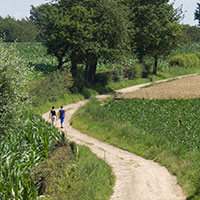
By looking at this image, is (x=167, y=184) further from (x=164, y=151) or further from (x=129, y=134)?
(x=129, y=134)

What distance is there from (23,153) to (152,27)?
40.9m

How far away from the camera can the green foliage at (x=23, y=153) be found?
45.3ft

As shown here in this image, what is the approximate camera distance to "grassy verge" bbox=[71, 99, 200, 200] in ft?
65.4

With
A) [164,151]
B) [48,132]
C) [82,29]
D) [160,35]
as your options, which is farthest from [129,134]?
[160,35]

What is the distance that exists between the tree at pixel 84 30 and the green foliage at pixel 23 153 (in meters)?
19.5

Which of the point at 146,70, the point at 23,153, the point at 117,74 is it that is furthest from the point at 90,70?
the point at 23,153

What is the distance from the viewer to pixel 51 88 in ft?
122

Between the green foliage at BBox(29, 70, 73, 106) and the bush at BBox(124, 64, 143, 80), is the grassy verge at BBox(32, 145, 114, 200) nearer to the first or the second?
the green foliage at BBox(29, 70, 73, 106)

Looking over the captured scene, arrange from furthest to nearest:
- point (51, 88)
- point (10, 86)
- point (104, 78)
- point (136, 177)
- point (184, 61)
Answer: point (184, 61) < point (104, 78) < point (51, 88) < point (136, 177) < point (10, 86)

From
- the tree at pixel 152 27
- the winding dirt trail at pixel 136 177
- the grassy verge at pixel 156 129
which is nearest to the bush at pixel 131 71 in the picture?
the tree at pixel 152 27

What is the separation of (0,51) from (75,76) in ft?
85.9

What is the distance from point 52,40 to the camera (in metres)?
40.4

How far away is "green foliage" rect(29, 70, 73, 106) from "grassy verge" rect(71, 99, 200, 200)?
12.1 feet

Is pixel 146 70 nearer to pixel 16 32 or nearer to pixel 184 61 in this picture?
pixel 184 61
